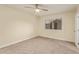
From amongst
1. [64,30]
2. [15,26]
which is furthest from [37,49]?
[64,30]

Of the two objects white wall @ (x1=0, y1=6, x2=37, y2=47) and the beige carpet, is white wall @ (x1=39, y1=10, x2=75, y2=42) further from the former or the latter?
white wall @ (x1=0, y1=6, x2=37, y2=47)

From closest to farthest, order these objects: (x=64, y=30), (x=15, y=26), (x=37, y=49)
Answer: (x=37, y=49)
(x=15, y=26)
(x=64, y=30)

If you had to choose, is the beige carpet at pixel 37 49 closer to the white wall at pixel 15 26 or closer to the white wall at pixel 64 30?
the white wall at pixel 15 26

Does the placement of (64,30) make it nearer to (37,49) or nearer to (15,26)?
(37,49)

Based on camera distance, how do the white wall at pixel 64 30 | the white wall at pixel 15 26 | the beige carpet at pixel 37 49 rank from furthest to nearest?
the white wall at pixel 64 30, the white wall at pixel 15 26, the beige carpet at pixel 37 49

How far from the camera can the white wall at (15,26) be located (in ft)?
9.23

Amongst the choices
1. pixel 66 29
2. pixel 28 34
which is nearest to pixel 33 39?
pixel 28 34

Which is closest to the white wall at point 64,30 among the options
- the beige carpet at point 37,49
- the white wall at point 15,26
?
the beige carpet at point 37,49

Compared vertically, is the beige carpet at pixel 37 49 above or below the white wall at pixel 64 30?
below

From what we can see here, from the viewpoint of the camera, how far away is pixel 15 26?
3.06 metres

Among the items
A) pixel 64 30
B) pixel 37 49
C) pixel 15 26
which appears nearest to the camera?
pixel 37 49

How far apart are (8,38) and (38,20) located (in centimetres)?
144
